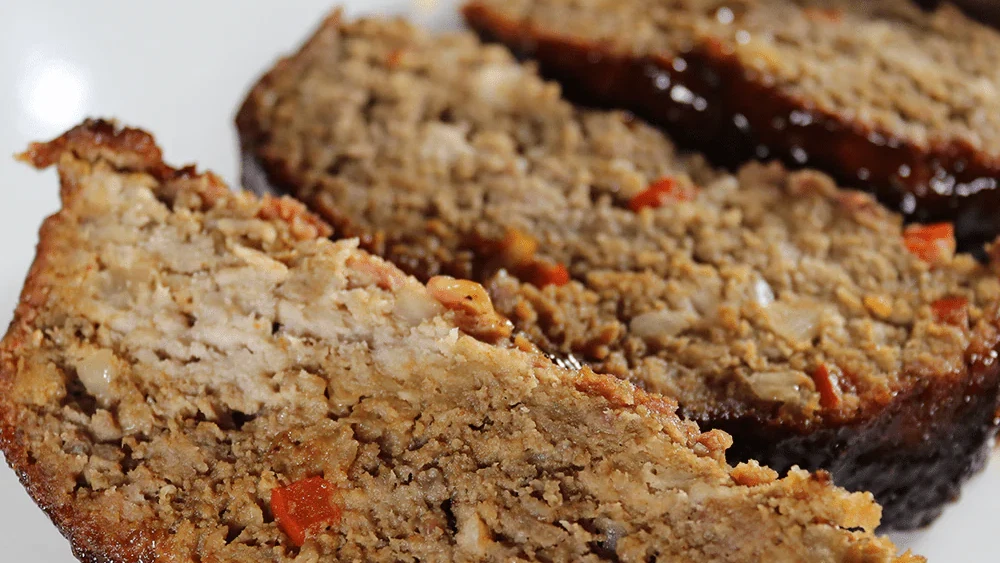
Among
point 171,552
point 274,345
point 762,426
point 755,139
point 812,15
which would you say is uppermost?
point 812,15

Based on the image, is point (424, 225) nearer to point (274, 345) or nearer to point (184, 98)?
point (274, 345)

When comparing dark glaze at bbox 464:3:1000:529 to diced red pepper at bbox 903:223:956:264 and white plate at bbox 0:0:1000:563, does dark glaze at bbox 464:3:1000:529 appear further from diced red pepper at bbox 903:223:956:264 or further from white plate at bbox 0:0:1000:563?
white plate at bbox 0:0:1000:563

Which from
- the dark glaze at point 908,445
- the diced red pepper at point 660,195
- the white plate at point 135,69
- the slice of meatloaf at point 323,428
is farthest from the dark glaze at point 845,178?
the white plate at point 135,69

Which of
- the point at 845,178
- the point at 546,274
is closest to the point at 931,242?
the point at 845,178

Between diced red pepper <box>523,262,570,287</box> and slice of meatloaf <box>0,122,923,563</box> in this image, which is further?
diced red pepper <box>523,262,570,287</box>

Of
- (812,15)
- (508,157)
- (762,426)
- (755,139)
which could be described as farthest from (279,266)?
(812,15)

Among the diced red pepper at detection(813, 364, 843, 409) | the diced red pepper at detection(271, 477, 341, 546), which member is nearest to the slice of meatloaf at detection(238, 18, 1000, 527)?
the diced red pepper at detection(813, 364, 843, 409)
